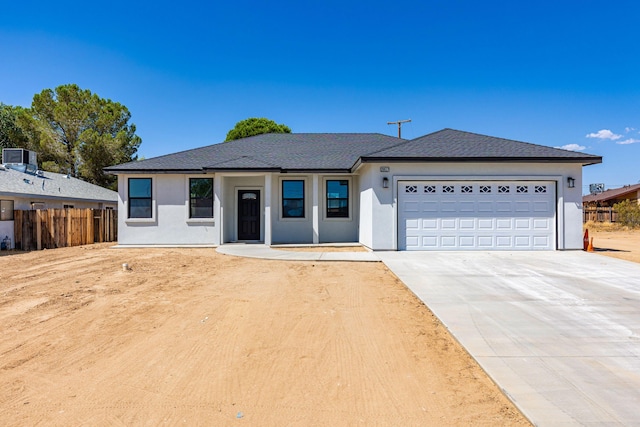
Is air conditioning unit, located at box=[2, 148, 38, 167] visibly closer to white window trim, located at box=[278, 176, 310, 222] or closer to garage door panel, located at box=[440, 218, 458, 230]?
white window trim, located at box=[278, 176, 310, 222]

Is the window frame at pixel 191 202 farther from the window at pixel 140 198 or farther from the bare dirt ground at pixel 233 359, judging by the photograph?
the bare dirt ground at pixel 233 359

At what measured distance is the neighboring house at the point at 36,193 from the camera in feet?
48.6

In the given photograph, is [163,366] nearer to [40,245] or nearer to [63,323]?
[63,323]

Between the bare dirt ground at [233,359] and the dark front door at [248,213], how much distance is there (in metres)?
8.18

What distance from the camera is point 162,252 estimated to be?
13.1m

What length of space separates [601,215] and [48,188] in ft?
128

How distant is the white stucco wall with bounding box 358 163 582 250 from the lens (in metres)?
12.3

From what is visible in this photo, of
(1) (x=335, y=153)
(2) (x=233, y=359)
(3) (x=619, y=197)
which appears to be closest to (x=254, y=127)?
(1) (x=335, y=153)

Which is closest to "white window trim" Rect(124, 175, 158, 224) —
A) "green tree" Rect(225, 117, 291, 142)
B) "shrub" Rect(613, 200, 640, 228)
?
"green tree" Rect(225, 117, 291, 142)

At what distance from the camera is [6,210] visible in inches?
580

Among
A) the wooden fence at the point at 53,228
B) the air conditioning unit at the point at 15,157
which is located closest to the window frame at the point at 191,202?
the wooden fence at the point at 53,228

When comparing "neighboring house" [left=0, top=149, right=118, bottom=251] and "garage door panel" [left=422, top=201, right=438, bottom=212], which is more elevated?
"neighboring house" [left=0, top=149, right=118, bottom=251]

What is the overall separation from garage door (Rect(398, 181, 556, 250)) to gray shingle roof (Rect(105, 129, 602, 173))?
1.04 meters

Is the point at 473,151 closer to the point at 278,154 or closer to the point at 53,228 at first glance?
the point at 278,154
